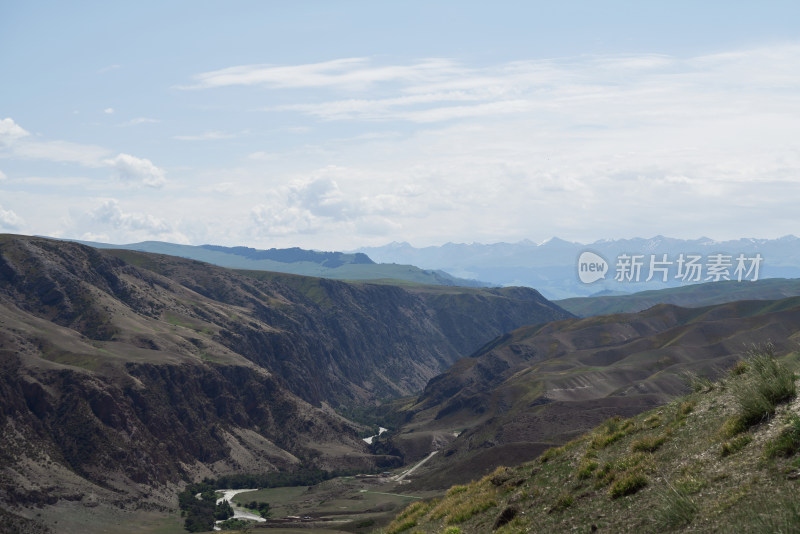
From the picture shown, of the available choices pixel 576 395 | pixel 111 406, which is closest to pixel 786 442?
pixel 111 406

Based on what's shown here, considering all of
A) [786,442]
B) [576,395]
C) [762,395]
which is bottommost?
[576,395]

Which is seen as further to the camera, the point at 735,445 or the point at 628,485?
the point at 628,485

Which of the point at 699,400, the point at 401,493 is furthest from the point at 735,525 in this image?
the point at 401,493

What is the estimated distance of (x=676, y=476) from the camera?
17.9 m

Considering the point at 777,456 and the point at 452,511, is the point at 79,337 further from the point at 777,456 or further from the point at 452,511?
the point at 777,456

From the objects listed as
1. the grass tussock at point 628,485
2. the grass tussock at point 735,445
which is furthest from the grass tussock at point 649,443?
the grass tussock at point 735,445

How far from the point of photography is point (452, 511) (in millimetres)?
26844

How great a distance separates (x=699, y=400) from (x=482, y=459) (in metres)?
97.8

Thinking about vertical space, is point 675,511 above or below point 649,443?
above

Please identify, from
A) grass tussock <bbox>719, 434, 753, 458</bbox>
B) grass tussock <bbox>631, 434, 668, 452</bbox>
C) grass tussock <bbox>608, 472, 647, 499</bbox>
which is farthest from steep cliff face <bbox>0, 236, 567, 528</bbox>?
grass tussock <bbox>719, 434, 753, 458</bbox>

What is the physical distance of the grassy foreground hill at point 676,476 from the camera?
1449cm

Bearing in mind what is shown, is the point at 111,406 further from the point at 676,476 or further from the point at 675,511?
the point at 675,511

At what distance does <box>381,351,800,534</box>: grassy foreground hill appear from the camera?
47.5 ft

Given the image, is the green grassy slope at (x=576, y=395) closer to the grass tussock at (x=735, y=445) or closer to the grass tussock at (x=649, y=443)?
the grass tussock at (x=649, y=443)
